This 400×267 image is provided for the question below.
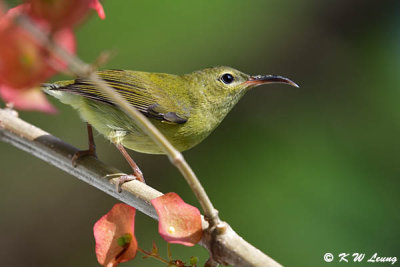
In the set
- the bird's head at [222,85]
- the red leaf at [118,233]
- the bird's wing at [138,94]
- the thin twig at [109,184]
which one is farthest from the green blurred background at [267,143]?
the red leaf at [118,233]

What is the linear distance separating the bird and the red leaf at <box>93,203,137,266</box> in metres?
0.98

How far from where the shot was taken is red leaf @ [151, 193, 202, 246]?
825 millimetres

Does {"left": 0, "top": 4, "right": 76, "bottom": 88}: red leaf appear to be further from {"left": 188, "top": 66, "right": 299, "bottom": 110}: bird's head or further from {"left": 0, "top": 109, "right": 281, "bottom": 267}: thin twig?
{"left": 188, "top": 66, "right": 299, "bottom": 110}: bird's head

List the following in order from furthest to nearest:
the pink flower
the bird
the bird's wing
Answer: the bird's wing → the bird → the pink flower

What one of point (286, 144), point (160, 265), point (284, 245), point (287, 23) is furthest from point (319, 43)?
point (160, 265)

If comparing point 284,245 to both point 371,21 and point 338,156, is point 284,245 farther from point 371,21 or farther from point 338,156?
point 371,21

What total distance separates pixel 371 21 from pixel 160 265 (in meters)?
1.90

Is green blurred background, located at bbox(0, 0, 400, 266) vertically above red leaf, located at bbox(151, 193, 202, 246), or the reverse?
red leaf, located at bbox(151, 193, 202, 246)

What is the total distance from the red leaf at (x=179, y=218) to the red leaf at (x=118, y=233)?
2.9 inches

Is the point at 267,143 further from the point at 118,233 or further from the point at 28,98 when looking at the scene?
the point at 28,98

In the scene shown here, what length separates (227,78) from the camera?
2271 mm

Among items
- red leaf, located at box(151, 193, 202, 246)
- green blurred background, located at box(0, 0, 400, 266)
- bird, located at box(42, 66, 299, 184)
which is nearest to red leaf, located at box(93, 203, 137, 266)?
red leaf, located at box(151, 193, 202, 246)

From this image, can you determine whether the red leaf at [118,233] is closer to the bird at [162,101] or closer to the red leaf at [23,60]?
the red leaf at [23,60]

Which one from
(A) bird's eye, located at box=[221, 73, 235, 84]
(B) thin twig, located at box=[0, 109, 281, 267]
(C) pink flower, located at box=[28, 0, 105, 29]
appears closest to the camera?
(C) pink flower, located at box=[28, 0, 105, 29]
